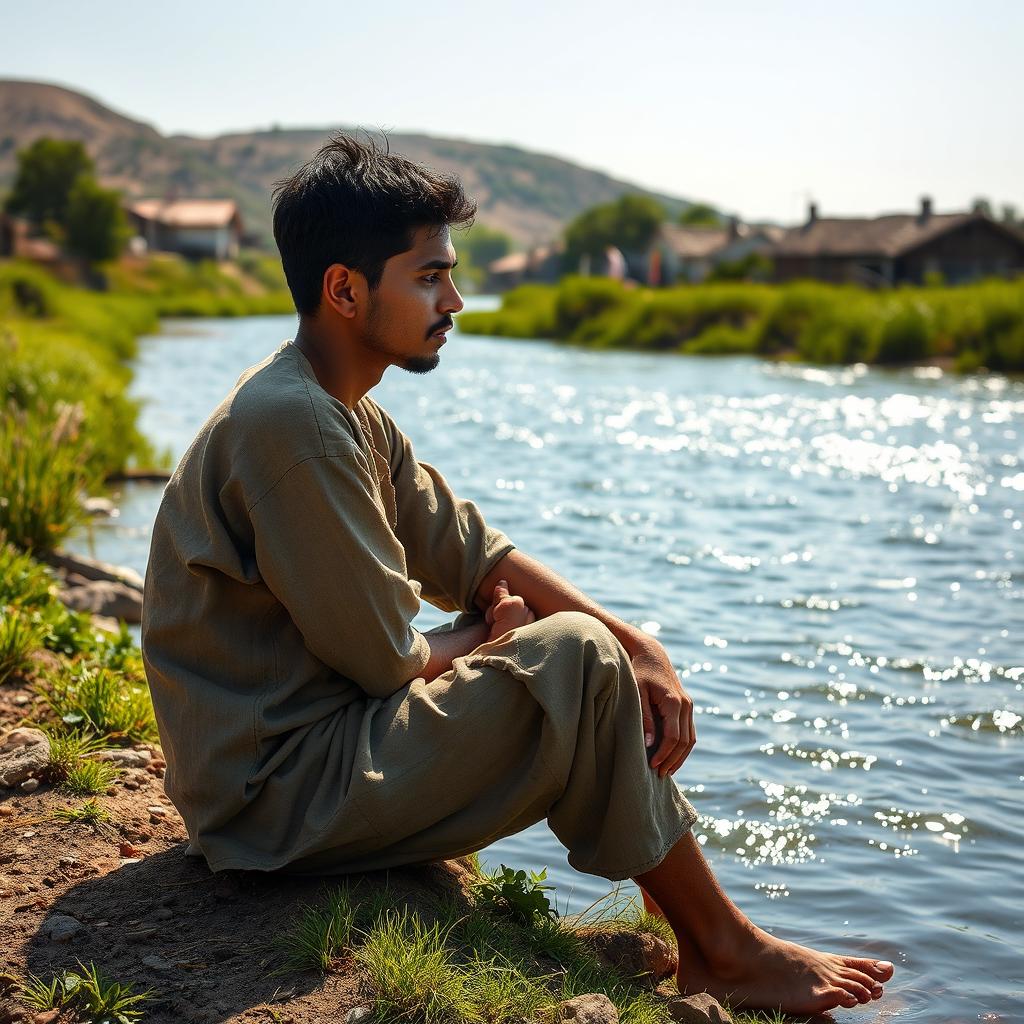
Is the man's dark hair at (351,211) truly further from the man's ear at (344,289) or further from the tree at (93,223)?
the tree at (93,223)

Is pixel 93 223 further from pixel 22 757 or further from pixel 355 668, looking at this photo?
pixel 355 668

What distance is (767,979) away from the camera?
2961 millimetres

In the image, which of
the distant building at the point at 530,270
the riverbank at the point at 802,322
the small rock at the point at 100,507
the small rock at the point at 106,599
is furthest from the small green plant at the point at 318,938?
the distant building at the point at 530,270

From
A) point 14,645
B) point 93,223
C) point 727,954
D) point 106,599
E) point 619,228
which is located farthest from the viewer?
point 619,228

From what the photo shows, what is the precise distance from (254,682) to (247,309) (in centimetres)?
6965

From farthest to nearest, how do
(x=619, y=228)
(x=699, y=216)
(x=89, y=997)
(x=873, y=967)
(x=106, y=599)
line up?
(x=699, y=216)
(x=619, y=228)
(x=106, y=599)
(x=873, y=967)
(x=89, y=997)

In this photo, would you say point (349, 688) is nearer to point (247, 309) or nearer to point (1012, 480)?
point (1012, 480)

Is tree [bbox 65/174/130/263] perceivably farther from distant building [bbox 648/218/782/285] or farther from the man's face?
the man's face

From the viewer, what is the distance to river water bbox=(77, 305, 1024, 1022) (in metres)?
4.02

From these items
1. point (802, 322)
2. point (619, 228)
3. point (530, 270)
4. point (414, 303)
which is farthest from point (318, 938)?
point (530, 270)

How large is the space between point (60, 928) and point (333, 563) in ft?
2.99

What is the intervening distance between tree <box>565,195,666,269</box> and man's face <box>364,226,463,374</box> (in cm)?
9749

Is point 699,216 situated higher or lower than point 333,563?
higher

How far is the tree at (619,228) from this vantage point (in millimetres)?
99375
